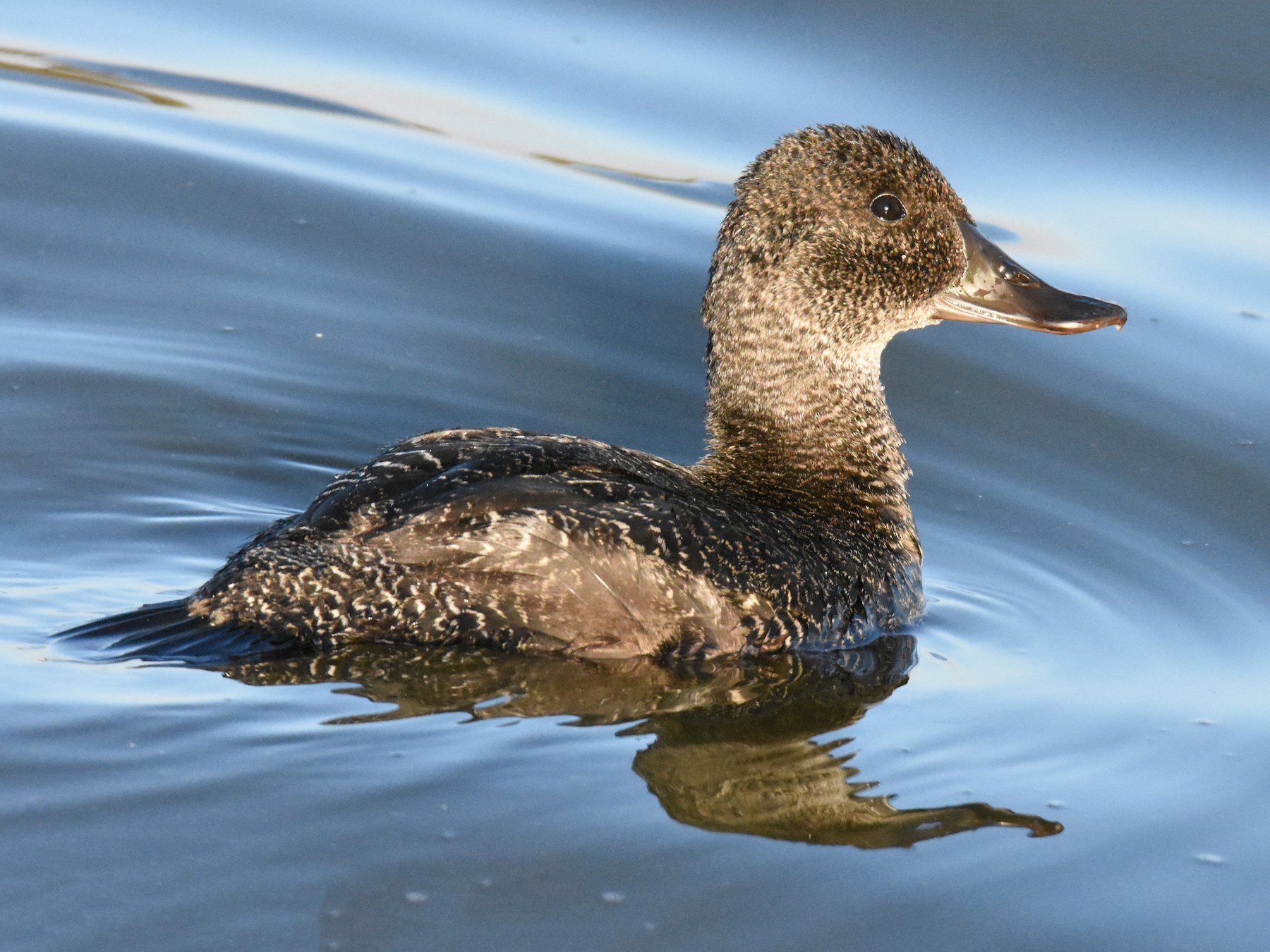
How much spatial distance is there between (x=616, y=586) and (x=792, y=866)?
1.01 meters

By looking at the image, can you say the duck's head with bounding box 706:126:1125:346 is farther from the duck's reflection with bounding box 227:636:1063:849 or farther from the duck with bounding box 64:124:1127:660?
the duck's reflection with bounding box 227:636:1063:849

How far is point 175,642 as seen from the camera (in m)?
4.59

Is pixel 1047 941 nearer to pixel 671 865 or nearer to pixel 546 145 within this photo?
pixel 671 865

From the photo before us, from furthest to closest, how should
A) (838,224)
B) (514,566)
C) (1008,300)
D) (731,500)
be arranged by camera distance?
1. (1008,300)
2. (838,224)
3. (731,500)
4. (514,566)

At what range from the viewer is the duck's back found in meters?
4.54

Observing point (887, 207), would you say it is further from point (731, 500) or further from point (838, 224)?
point (731, 500)

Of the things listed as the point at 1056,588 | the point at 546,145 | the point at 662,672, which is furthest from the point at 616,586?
the point at 546,145

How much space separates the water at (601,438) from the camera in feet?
12.4

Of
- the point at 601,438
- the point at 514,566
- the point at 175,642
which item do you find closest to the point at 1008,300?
the point at 601,438

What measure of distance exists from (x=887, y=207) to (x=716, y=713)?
1783mm

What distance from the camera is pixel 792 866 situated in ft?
12.7

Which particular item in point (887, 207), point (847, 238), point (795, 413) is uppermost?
point (887, 207)

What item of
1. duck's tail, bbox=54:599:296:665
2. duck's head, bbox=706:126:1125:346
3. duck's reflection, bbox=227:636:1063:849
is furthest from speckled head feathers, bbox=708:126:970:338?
duck's tail, bbox=54:599:296:665

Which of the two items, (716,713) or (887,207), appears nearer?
(716,713)
